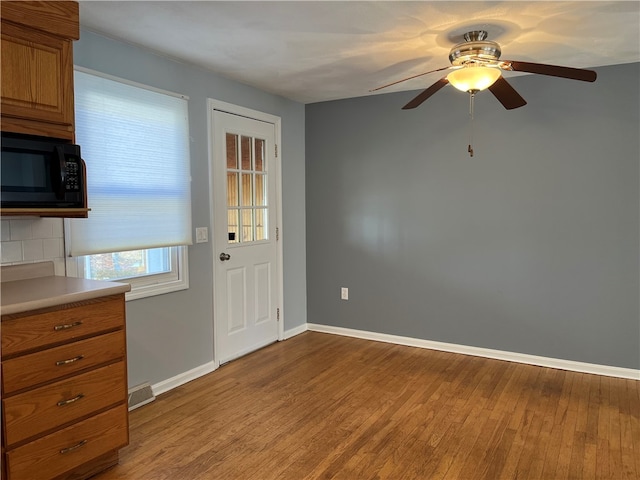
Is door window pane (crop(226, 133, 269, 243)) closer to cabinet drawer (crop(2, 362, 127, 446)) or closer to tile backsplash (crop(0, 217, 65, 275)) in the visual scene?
tile backsplash (crop(0, 217, 65, 275))

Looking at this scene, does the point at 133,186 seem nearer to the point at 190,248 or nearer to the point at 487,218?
the point at 190,248

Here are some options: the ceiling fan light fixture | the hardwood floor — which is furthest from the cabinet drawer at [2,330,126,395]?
the ceiling fan light fixture

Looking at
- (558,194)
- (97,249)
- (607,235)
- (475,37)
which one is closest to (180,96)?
(97,249)

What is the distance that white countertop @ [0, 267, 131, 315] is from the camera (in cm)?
186

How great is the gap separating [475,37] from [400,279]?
7.29 ft

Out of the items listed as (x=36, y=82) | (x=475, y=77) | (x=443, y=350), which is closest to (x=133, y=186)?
(x=36, y=82)

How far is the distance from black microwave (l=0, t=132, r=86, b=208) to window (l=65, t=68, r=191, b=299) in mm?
458

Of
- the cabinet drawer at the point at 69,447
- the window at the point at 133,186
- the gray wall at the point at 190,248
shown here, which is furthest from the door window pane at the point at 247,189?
the cabinet drawer at the point at 69,447

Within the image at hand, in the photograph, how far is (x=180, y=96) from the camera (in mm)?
3271

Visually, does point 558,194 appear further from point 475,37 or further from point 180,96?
point 180,96

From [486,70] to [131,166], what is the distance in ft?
7.05

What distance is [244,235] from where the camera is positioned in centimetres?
400

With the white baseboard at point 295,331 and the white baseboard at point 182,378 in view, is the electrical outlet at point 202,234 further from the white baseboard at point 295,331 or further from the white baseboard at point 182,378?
the white baseboard at point 295,331

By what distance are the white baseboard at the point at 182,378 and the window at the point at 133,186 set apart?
639 mm
